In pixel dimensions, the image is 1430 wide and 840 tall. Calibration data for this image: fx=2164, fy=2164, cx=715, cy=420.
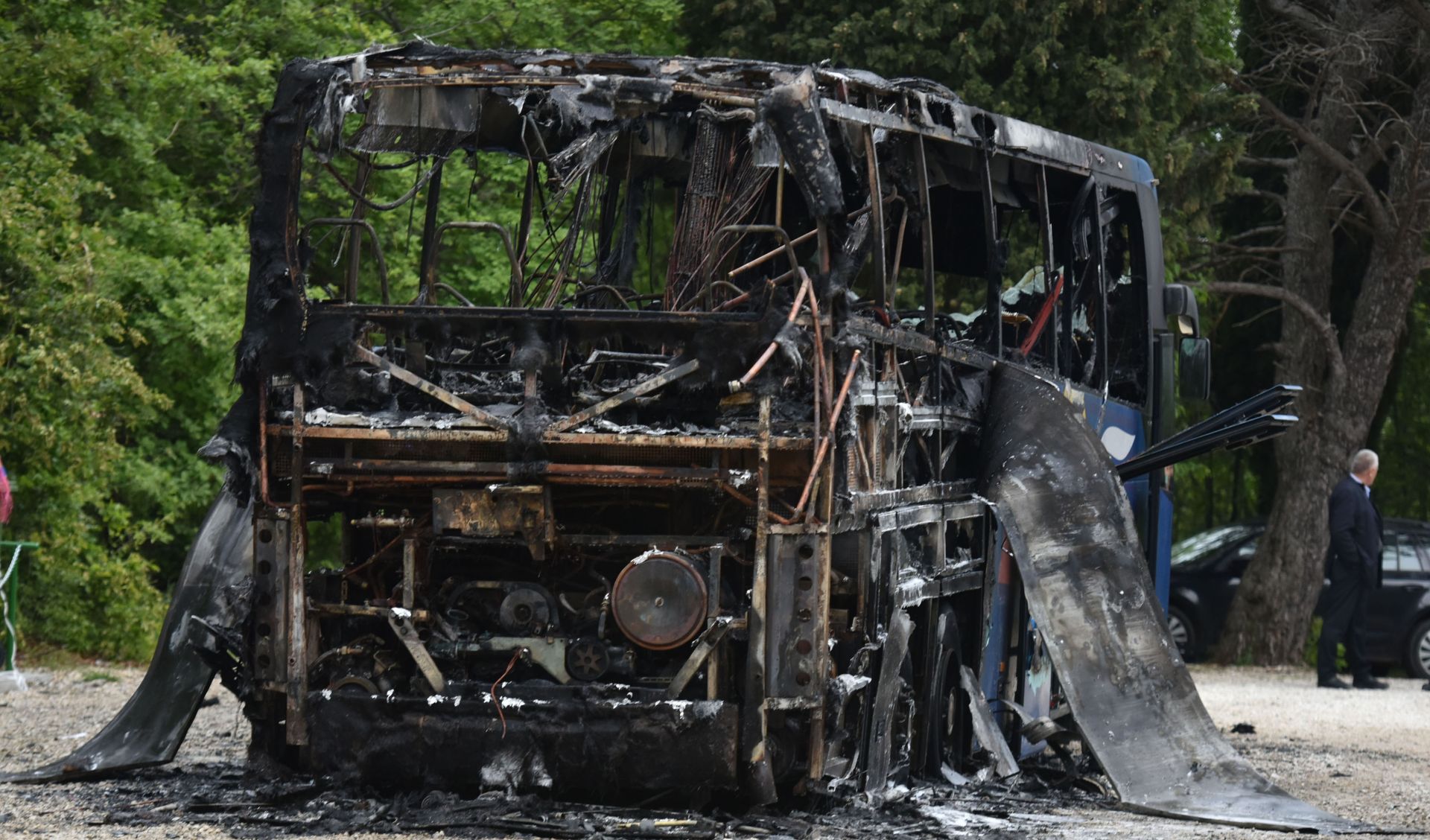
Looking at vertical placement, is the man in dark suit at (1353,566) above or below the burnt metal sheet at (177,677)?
above

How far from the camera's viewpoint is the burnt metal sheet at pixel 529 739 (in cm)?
814

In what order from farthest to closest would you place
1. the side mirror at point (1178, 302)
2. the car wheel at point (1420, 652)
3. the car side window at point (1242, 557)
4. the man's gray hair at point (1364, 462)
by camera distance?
the car side window at point (1242, 557)
the car wheel at point (1420, 652)
the man's gray hair at point (1364, 462)
the side mirror at point (1178, 302)

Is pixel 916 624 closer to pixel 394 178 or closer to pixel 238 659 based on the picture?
pixel 238 659

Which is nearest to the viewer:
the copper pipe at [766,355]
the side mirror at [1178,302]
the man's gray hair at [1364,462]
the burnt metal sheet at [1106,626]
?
the copper pipe at [766,355]

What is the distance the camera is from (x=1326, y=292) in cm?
2314

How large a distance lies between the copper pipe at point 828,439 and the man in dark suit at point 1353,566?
37.2 feet

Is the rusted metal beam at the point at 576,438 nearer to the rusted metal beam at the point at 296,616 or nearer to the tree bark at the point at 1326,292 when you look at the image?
the rusted metal beam at the point at 296,616

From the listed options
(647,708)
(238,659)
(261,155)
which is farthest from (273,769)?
(261,155)

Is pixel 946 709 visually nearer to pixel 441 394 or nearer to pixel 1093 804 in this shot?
pixel 1093 804

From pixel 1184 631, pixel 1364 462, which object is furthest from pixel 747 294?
pixel 1184 631

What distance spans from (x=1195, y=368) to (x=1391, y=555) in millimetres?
9227

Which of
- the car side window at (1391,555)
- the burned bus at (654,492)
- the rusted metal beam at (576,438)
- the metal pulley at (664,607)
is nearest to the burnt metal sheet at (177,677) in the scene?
the burned bus at (654,492)

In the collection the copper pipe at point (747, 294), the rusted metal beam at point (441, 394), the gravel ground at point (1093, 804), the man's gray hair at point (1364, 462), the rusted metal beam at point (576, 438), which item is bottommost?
the gravel ground at point (1093, 804)

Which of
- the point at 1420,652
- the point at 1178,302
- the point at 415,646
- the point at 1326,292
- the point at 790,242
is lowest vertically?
the point at 415,646
